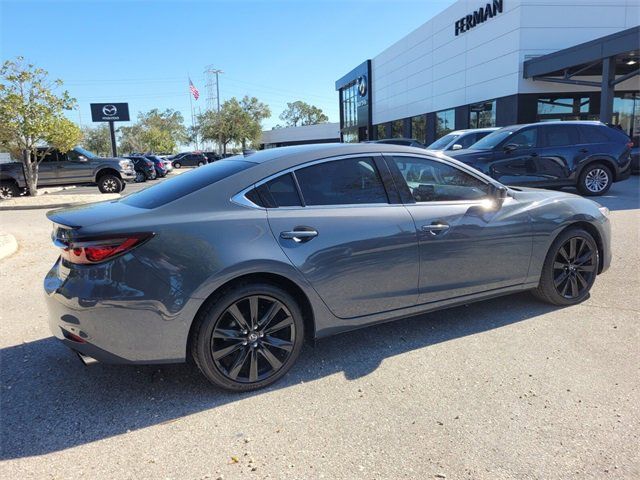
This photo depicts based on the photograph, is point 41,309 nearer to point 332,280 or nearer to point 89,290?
point 89,290

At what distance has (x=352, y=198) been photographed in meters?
3.59

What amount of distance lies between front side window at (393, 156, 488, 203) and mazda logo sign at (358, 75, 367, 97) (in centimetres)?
4484

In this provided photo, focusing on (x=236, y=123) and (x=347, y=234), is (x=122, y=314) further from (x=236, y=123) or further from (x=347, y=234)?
(x=236, y=123)

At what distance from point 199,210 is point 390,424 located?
1754 mm

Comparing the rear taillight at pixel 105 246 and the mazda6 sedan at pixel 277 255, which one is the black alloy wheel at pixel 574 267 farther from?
the rear taillight at pixel 105 246

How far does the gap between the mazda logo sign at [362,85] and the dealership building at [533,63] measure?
555 inches

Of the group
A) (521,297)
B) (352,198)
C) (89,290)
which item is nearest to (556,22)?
(521,297)

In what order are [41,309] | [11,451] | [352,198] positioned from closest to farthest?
[11,451] < [352,198] < [41,309]

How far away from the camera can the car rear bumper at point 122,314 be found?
285 cm

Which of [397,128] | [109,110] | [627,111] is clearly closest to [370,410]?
[627,111]

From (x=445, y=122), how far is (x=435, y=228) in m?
29.2

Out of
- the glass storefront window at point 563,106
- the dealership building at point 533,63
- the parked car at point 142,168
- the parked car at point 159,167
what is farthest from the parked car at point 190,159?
the glass storefront window at point 563,106

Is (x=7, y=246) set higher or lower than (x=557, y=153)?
lower

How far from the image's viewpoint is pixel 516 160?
10906 mm
